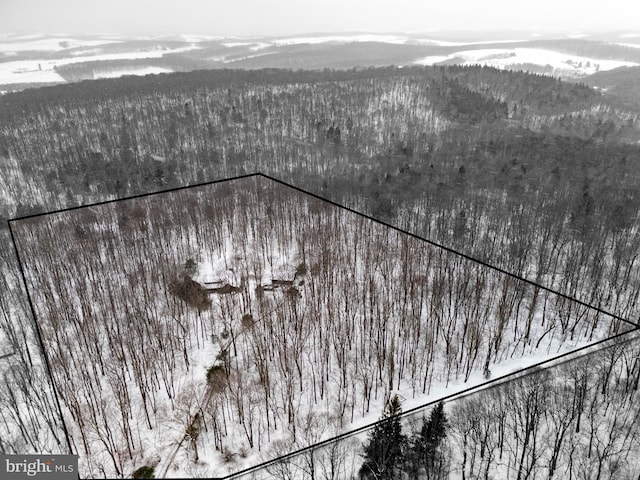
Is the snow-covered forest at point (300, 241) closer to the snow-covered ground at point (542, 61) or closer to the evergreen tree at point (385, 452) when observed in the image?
the evergreen tree at point (385, 452)

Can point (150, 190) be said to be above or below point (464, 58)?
below

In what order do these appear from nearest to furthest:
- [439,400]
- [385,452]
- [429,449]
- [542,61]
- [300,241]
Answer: [385,452] < [429,449] < [439,400] < [300,241] < [542,61]

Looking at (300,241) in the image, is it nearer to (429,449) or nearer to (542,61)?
(429,449)

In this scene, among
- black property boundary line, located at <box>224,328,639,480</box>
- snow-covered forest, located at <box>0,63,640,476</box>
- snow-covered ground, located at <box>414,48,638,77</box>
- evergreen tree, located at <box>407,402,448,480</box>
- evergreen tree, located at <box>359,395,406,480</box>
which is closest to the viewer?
evergreen tree, located at <box>359,395,406,480</box>

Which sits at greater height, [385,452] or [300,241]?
[300,241]

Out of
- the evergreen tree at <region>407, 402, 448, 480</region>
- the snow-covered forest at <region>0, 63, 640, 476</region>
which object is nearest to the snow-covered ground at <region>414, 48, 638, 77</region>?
the snow-covered forest at <region>0, 63, 640, 476</region>

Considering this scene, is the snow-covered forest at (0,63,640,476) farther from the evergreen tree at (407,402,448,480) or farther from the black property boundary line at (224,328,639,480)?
the evergreen tree at (407,402,448,480)

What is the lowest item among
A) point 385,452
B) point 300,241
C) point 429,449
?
point 429,449

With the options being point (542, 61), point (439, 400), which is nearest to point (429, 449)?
point (439, 400)

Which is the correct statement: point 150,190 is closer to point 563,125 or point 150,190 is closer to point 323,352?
point 323,352

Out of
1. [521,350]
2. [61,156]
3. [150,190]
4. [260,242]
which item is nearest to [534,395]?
[521,350]

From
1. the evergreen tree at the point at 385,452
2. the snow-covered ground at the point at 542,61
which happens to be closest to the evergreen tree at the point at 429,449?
the evergreen tree at the point at 385,452
